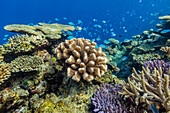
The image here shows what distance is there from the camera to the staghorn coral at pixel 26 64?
10.4ft

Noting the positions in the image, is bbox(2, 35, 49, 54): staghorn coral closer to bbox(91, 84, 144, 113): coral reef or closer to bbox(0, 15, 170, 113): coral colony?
bbox(0, 15, 170, 113): coral colony

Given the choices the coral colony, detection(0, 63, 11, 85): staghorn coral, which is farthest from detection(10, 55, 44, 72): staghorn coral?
detection(0, 63, 11, 85): staghorn coral

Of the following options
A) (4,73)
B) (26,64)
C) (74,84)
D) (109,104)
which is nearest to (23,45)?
(26,64)

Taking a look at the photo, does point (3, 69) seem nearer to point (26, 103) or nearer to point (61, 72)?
point (26, 103)

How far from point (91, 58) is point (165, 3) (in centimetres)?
9422

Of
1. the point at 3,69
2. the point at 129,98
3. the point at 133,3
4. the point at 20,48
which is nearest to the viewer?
the point at 129,98

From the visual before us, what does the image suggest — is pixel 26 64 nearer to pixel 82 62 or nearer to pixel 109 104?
pixel 82 62

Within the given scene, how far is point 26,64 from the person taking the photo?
3.30m

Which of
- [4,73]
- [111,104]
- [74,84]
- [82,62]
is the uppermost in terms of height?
[82,62]

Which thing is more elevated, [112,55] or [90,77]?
[112,55]

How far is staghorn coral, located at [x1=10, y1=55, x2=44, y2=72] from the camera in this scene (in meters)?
3.15

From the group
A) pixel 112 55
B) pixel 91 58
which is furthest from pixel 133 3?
pixel 91 58

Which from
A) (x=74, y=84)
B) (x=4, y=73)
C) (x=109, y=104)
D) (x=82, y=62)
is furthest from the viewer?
(x=4, y=73)

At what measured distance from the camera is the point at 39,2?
102812 millimetres
